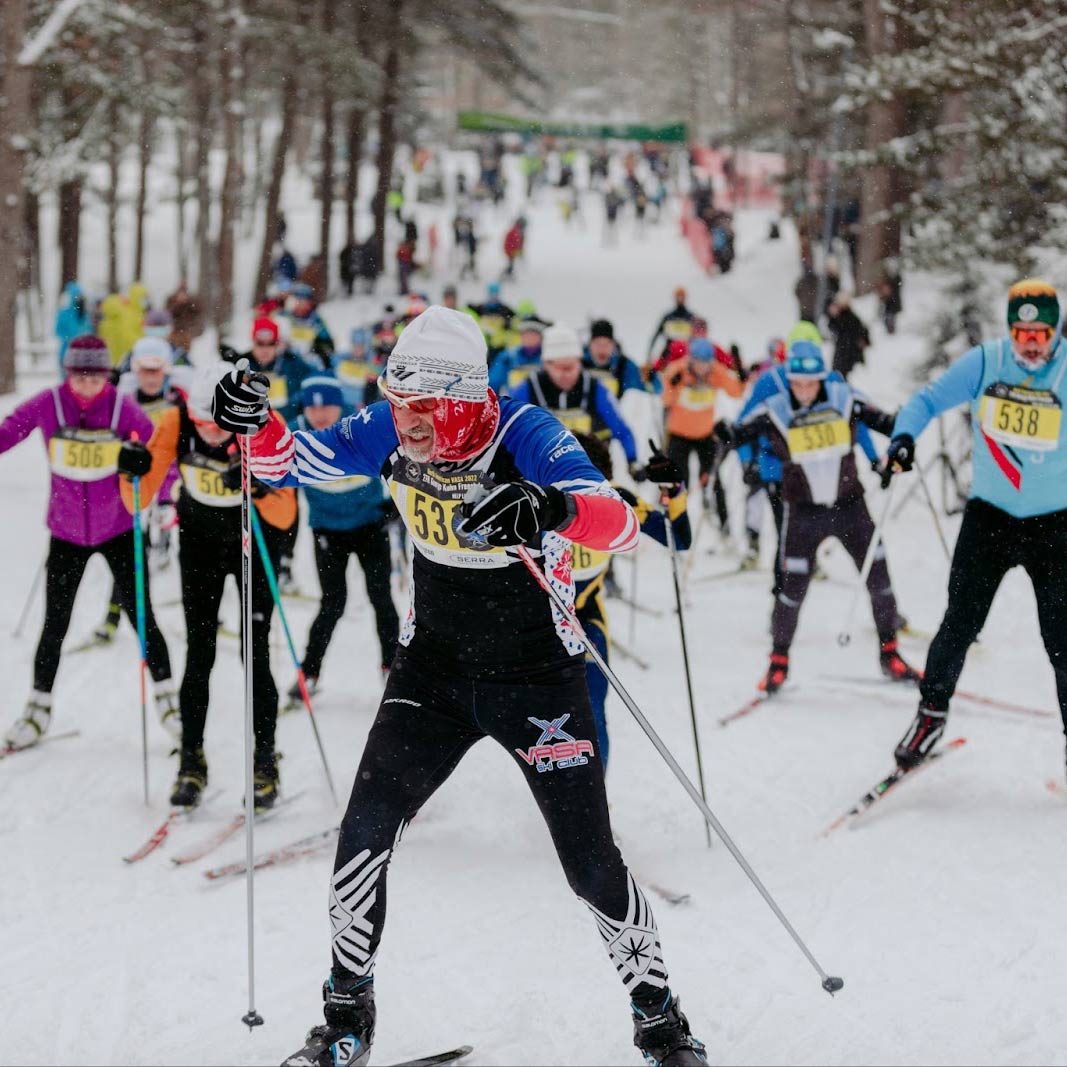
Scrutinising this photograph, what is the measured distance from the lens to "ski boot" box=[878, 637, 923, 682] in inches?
295

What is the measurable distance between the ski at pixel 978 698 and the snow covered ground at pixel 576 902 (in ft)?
0.41

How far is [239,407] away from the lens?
3617 millimetres

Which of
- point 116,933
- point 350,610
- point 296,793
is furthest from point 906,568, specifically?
point 116,933

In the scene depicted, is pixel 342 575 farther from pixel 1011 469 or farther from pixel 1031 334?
pixel 1031 334

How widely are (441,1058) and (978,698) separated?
14.8 feet

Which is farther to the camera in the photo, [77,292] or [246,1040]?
[77,292]

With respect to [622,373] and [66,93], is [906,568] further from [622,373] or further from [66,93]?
[66,93]

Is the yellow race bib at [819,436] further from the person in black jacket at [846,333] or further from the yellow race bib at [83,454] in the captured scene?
the person in black jacket at [846,333]

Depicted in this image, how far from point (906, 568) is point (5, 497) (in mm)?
8558

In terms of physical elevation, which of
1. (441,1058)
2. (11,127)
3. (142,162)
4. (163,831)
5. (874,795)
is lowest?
(163,831)

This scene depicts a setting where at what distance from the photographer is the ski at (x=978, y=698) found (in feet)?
22.9

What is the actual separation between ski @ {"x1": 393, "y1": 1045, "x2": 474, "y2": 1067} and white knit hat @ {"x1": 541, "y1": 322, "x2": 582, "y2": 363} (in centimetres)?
500

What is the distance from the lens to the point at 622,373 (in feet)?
32.4

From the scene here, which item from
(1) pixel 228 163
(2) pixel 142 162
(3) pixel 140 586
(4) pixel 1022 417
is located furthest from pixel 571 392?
(2) pixel 142 162
